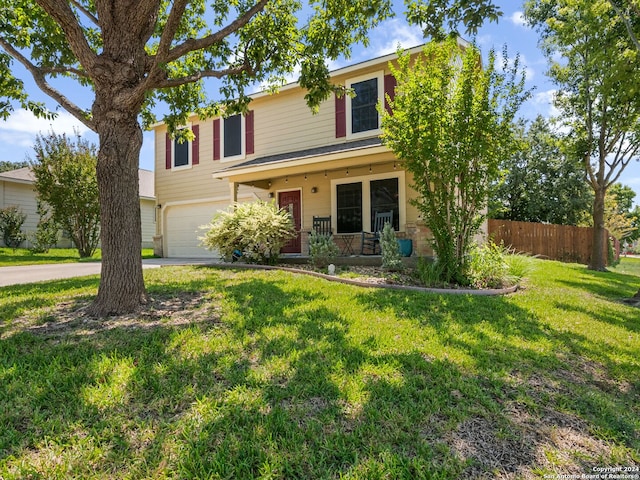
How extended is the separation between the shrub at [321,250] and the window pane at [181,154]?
7934 millimetres

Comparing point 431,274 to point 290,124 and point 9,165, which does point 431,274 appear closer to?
point 290,124

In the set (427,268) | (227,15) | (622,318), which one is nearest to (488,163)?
(427,268)

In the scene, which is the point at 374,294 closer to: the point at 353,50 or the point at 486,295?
the point at 486,295

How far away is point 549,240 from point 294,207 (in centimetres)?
1014

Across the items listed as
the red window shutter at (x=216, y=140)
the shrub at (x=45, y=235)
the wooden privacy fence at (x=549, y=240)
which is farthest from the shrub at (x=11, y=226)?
the wooden privacy fence at (x=549, y=240)

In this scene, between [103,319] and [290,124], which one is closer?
[103,319]

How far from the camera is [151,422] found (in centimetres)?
186

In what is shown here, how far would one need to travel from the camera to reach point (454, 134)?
17.8 feet

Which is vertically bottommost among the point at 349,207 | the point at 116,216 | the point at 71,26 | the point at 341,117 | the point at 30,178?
the point at 116,216

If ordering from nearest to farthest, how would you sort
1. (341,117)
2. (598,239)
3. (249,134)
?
(341,117)
(598,239)
(249,134)

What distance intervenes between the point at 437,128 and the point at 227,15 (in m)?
4.46

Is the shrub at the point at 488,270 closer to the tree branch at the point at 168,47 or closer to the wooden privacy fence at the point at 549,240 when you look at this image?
the tree branch at the point at 168,47

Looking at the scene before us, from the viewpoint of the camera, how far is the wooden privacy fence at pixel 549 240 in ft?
41.9

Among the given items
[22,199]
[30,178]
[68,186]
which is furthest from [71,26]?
[22,199]
